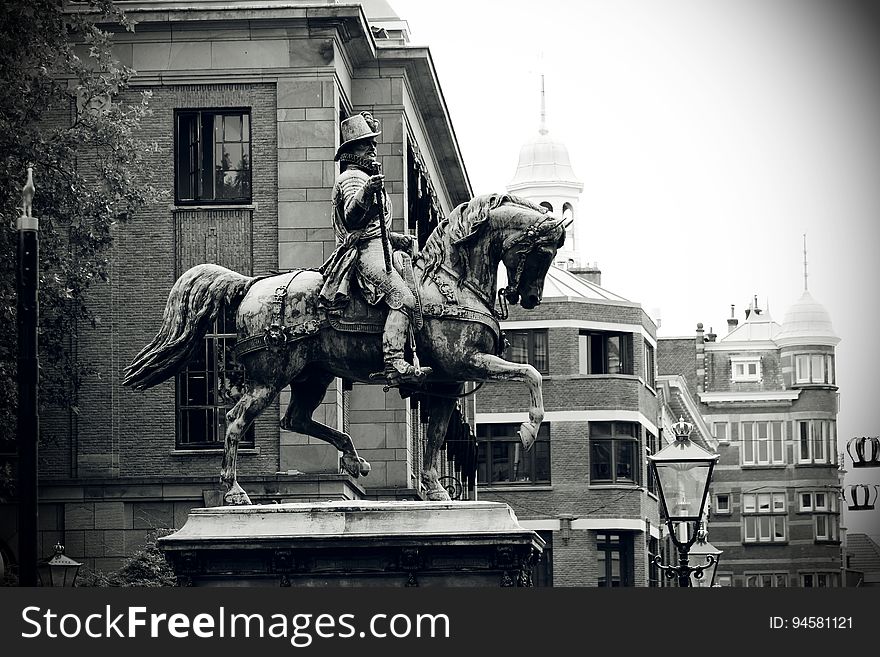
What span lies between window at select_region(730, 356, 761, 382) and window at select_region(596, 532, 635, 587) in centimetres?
5565

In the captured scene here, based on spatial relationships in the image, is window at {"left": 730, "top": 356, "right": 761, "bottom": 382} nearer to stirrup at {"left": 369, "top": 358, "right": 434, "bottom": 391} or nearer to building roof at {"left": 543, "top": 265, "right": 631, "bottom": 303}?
→ building roof at {"left": 543, "top": 265, "right": 631, "bottom": 303}

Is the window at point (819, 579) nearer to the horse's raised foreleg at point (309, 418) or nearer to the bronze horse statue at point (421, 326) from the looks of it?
the horse's raised foreleg at point (309, 418)

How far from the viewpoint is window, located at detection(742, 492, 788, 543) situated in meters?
120

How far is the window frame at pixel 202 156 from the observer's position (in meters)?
43.8

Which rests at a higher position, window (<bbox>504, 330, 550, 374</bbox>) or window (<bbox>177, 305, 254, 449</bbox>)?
window (<bbox>504, 330, 550, 374</bbox>)

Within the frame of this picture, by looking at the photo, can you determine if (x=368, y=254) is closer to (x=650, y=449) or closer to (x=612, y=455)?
(x=612, y=455)

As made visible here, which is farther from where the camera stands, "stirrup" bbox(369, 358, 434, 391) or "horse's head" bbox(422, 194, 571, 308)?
"horse's head" bbox(422, 194, 571, 308)

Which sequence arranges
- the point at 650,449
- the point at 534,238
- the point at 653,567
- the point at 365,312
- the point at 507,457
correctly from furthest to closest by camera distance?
1. the point at 653,567
2. the point at 650,449
3. the point at 507,457
4. the point at 365,312
5. the point at 534,238

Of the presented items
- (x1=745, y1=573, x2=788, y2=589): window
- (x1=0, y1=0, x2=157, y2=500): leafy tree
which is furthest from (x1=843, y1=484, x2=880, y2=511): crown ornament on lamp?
(x1=745, y1=573, x2=788, y2=589): window

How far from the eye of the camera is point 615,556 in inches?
3024

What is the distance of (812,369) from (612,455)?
188ft

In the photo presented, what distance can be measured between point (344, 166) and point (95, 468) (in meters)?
21.4

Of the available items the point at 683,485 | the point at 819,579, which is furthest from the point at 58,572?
the point at 819,579

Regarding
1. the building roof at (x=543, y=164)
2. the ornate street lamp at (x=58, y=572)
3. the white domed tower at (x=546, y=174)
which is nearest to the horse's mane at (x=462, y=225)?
the ornate street lamp at (x=58, y=572)
